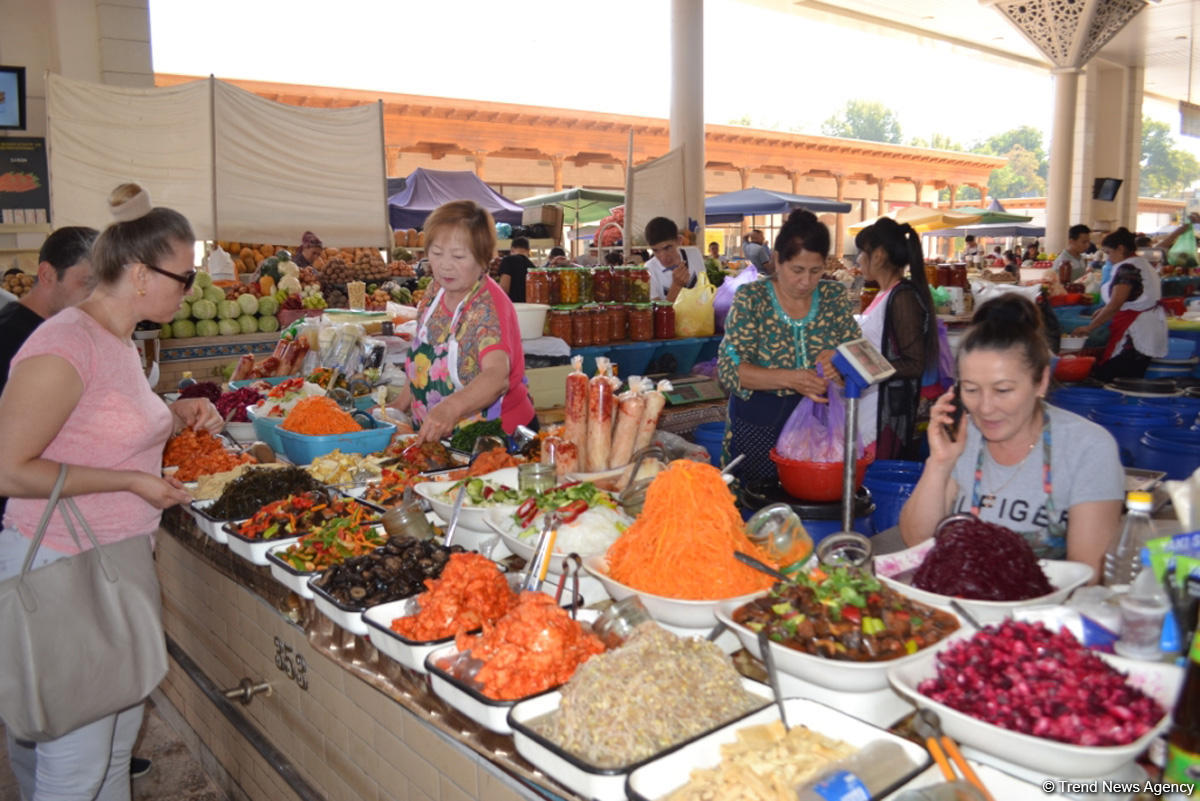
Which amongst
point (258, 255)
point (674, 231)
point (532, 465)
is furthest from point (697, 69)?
point (532, 465)

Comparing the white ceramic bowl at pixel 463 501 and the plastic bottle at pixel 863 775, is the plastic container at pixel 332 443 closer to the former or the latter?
the white ceramic bowl at pixel 463 501

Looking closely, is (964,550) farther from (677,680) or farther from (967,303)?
(967,303)

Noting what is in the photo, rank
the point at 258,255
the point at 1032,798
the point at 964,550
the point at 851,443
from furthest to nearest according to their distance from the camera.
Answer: the point at 258,255, the point at 851,443, the point at 964,550, the point at 1032,798

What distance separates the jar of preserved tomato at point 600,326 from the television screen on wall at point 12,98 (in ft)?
18.7

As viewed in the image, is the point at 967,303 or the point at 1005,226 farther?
the point at 1005,226

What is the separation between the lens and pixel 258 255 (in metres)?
9.33

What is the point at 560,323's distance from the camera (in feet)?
18.2

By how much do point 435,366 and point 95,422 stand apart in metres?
1.38

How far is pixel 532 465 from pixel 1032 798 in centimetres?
160

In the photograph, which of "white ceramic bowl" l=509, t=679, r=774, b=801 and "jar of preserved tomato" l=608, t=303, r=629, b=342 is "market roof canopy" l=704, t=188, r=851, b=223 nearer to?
"jar of preserved tomato" l=608, t=303, r=629, b=342

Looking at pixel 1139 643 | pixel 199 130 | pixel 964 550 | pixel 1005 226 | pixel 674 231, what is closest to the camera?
pixel 1139 643

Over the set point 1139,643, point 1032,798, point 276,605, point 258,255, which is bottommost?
point 276,605

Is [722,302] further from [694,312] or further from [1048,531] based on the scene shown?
[1048,531]

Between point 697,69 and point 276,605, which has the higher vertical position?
point 697,69
